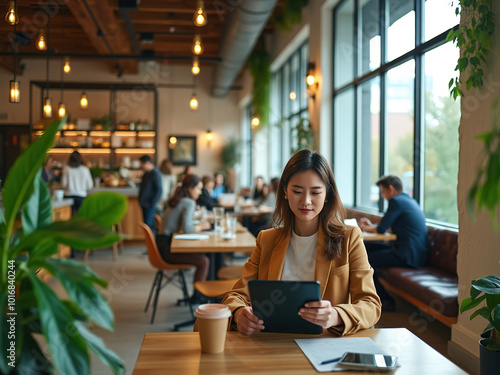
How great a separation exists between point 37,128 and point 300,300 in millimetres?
11346

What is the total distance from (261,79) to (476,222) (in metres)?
9.09

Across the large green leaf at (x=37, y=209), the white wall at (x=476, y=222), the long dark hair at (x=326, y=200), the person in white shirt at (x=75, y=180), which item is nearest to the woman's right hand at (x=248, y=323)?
the long dark hair at (x=326, y=200)

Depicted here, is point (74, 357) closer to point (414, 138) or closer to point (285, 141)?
point (414, 138)

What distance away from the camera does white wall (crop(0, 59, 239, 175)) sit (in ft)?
44.2

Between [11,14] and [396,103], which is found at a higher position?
[11,14]

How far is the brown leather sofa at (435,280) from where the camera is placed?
381 cm

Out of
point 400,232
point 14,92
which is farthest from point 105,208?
point 14,92

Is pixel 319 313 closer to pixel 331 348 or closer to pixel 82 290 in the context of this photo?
pixel 331 348

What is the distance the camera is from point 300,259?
2.10m

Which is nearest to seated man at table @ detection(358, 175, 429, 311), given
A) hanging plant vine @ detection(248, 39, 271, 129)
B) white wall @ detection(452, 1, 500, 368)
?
white wall @ detection(452, 1, 500, 368)

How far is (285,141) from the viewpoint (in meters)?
11.5

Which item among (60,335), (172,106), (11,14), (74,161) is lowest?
(60,335)

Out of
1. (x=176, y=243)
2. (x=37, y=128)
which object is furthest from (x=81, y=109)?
(x=176, y=243)

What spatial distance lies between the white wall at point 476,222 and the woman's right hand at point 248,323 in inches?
81.0
